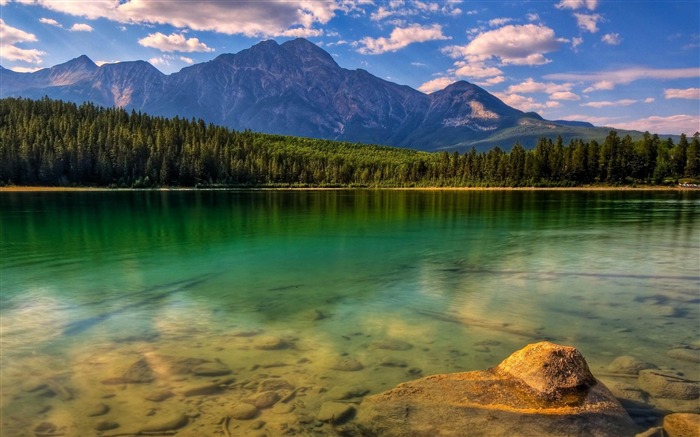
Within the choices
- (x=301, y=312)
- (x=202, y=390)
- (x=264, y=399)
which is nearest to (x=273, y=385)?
(x=264, y=399)

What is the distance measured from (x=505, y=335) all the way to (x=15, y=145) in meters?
205

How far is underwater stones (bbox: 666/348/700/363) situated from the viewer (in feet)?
41.7

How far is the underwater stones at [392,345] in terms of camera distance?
1367cm

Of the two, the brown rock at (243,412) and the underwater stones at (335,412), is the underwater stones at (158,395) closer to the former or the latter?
the brown rock at (243,412)

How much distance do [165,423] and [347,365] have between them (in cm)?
484

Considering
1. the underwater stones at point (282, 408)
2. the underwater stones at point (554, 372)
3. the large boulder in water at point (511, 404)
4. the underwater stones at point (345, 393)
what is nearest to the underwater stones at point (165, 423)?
the underwater stones at point (282, 408)

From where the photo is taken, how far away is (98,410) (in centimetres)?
995

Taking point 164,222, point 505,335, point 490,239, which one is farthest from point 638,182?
point 505,335

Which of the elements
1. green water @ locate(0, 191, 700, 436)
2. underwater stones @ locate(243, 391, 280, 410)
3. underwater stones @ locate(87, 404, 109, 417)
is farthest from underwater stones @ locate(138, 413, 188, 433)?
underwater stones @ locate(243, 391, 280, 410)

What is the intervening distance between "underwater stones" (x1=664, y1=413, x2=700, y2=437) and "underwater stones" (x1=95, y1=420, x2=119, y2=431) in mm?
10851

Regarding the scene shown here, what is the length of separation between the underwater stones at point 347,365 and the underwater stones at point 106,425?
5.28 m

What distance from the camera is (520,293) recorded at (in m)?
20.8

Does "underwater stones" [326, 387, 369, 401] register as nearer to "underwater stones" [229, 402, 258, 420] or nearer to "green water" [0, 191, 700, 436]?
"green water" [0, 191, 700, 436]

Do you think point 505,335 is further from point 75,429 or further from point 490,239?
point 490,239
